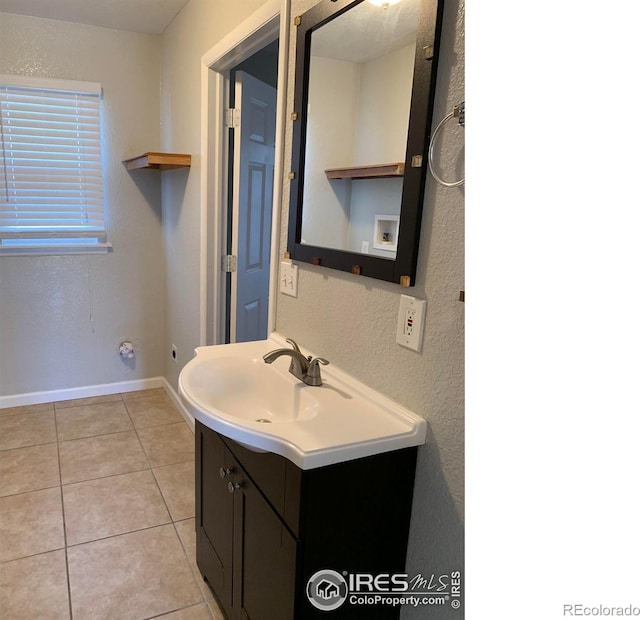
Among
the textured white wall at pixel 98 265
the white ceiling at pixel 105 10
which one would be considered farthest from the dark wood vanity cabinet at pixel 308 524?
the white ceiling at pixel 105 10

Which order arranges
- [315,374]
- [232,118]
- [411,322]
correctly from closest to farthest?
[411,322]
[315,374]
[232,118]

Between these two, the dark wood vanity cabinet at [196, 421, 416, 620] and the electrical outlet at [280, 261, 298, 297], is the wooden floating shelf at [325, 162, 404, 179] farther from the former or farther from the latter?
the dark wood vanity cabinet at [196, 421, 416, 620]

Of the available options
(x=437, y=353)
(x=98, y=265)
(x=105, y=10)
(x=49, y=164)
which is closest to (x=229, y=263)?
(x=98, y=265)

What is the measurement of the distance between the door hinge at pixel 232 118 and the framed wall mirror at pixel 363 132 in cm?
97

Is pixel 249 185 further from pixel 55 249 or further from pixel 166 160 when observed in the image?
pixel 55 249

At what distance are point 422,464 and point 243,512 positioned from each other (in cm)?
54

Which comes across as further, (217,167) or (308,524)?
(217,167)

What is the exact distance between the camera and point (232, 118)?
242 cm

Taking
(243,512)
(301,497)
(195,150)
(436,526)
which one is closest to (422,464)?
(436,526)

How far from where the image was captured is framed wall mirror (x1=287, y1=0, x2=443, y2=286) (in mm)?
1092

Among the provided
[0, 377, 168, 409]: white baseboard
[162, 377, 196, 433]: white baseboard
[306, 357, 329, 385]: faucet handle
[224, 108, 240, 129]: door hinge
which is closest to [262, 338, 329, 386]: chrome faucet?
[306, 357, 329, 385]: faucet handle

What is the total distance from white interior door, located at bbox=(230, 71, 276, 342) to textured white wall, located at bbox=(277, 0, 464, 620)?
1.37 m

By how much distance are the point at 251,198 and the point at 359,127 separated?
135cm
